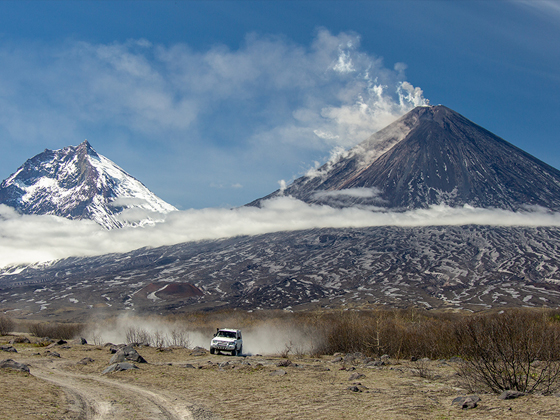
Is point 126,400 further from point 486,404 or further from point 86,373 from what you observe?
point 486,404

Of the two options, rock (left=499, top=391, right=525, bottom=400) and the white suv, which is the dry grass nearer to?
rock (left=499, top=391, right=525, bottom=400)

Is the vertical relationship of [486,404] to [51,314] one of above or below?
above

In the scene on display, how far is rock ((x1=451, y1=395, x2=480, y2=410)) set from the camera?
45.1 feet

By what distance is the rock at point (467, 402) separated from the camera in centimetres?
1373

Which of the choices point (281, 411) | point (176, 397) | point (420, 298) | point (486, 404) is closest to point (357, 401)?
point (281, 411)

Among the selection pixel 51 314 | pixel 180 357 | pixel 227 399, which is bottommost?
pixel 51 314

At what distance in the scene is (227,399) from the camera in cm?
1570

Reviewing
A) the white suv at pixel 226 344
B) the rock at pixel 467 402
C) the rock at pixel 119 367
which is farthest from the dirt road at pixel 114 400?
the white suv at pixel 226 344

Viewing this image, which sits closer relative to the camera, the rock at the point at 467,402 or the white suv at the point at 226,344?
the rock at the point at 467,402

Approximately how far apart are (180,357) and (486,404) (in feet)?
81.0

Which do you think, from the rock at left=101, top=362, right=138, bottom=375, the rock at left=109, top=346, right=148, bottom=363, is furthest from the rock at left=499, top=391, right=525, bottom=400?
the rock at left=109, top=346, right=148, bottom=363

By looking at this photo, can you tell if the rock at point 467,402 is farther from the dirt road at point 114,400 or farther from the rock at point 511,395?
the dirt road at point 114,400

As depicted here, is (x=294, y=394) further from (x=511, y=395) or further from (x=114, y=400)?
(x=511, y=395)

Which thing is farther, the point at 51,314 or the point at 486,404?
the point at 51,314
